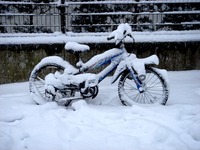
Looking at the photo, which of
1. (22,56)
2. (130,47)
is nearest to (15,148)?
(22,56)

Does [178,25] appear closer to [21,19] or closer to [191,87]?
[191,87]

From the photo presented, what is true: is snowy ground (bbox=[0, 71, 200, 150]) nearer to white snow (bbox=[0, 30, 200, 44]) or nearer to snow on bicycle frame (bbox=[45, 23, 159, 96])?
snow on bicycle frame (bbox=[45, 23, 159, 96])

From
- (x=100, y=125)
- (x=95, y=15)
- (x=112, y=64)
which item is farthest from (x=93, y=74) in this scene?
(x=95, y=15)

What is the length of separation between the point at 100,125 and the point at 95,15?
3.93m

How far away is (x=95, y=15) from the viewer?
745cm

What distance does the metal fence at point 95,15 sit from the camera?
23.4 feet

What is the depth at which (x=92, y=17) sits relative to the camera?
7477mm

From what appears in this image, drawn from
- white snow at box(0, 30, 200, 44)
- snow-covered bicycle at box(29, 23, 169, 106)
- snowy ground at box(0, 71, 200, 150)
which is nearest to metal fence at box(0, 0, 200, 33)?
white snow at box(0, 30, 200, 44)

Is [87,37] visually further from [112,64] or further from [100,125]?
[100,125]

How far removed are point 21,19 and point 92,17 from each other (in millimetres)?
1929

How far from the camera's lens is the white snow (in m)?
6.85

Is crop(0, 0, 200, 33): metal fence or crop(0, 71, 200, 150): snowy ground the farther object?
crop(0, 0, 200, 33): metal fence

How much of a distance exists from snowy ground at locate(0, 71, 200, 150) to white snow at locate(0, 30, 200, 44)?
68.6 inches

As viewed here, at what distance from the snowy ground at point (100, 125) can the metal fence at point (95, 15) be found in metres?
2.41
